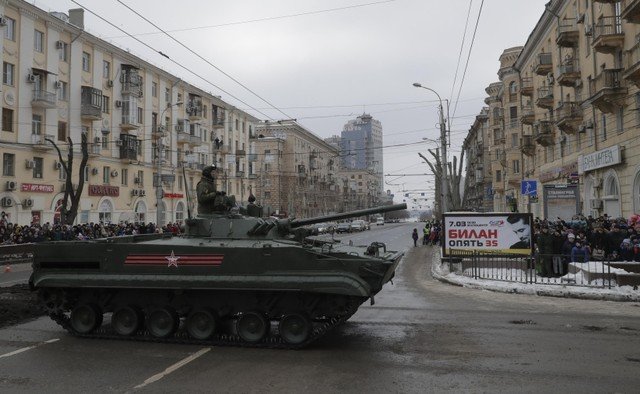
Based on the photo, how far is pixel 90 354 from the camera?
8375 mm

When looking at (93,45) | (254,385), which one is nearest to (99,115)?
(93,45)

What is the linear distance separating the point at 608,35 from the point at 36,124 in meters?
31.3

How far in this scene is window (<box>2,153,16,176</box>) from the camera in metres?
31.5

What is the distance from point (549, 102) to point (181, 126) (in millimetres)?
31691

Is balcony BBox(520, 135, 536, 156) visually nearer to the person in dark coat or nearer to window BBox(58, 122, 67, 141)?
the person in dark coat

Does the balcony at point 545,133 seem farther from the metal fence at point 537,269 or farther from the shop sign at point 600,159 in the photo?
the metal fence at point 537,269

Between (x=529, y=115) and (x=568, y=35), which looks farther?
(x=529, y=115)

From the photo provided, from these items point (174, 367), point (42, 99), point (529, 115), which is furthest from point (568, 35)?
point (42, 99)

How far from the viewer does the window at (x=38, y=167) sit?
3377 cm

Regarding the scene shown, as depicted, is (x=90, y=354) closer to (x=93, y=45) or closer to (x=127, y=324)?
(x=127, y=324)

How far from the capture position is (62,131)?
36188 millimetres

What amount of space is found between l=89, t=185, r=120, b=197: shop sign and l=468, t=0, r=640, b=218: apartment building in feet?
92.9

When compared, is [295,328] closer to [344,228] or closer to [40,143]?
[40,143]

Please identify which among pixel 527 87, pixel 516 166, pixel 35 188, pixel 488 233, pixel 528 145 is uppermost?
pixel 527 87
